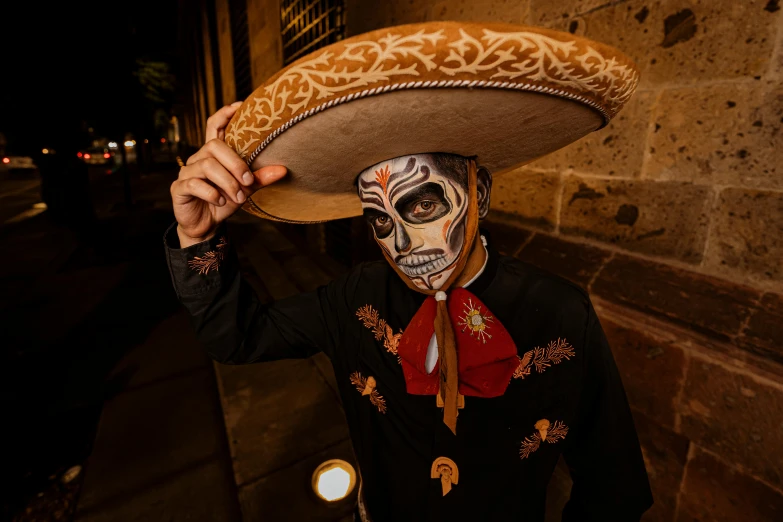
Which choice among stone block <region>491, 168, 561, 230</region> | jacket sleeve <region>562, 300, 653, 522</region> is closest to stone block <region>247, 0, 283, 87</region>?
stone block <region>491, 168, 561, 230</region>

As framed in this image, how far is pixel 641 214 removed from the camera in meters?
1.97

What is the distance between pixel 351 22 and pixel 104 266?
21.1 feet

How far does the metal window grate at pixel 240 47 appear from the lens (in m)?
8.81

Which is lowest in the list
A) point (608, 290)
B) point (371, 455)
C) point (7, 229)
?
point (7, 229)

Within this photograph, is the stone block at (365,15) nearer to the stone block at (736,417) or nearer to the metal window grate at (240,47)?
the stone block at (736,417)

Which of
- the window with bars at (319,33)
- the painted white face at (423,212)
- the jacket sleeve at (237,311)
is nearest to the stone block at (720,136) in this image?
the painted white face at (423,212)

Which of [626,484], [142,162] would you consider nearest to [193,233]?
[626,484]

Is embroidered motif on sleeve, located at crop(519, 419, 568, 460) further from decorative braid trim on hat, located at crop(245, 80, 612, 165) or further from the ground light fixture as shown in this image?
the ground light fixture

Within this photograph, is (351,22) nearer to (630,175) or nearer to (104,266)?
(630,175)

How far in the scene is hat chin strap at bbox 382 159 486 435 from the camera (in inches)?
44.5

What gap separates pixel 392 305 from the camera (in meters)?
1.39

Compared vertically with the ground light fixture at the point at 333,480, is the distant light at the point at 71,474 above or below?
below

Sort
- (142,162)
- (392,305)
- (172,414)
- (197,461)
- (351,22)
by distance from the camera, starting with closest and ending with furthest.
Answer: (392,305) < (197,461) < (172,414) < (351,22) < (142,162)

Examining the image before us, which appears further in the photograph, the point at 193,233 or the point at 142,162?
the point at 142,162
